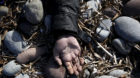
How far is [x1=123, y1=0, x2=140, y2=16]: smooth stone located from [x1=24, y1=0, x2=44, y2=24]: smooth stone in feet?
3.09

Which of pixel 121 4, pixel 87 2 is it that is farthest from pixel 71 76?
pixel 121 4

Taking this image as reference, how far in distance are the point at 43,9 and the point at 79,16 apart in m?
0.40

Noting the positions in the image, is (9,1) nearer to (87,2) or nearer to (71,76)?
(87,2)

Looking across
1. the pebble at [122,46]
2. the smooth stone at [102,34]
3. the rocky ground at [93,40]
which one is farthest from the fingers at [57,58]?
the pebble at [122,46]

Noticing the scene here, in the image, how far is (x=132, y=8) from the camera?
242cm

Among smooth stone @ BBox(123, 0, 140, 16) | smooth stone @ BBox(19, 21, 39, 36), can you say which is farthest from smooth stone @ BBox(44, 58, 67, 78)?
smooth stone @ BBox(123, 0, 140, 16)

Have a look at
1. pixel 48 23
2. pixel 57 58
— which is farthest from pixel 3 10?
pixel 57 58

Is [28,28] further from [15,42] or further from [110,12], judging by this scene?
[110,12]

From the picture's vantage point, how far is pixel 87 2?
8.12ft

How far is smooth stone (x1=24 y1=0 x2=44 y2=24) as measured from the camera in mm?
2229

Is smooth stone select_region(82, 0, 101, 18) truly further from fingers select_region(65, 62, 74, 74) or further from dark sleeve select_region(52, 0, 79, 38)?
fingers select_region(65, 62, 74, 74)

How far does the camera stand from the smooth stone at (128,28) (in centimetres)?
227

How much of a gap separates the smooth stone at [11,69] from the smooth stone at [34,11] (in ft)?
1.55

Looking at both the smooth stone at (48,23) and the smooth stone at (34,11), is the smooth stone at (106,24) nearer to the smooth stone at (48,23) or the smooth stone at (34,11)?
the smooth stone at (48,23)
